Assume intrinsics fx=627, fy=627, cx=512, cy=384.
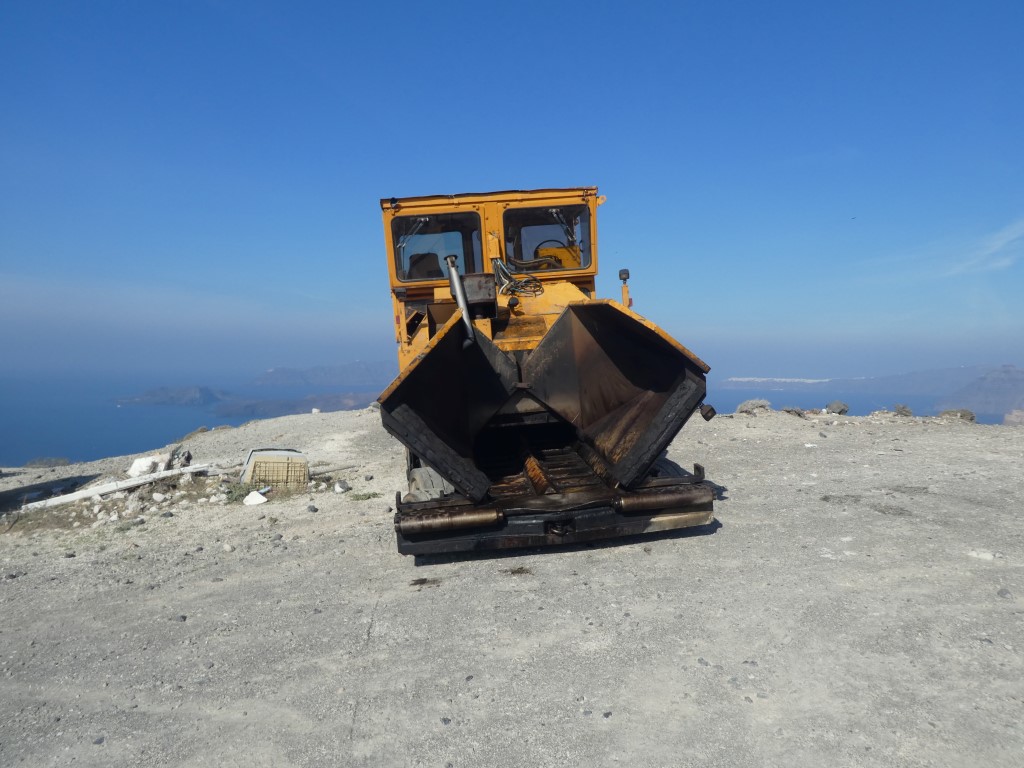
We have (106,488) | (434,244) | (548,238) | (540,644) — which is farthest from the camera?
(106,488)

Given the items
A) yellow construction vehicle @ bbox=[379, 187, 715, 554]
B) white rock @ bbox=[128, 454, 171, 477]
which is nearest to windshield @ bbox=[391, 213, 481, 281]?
yellow construction vehicle @ bbox=[379, 187, 715, 554]

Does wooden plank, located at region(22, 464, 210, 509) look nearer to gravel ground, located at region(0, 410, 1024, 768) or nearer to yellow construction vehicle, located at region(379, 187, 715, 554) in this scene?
gravel ground, located at region(0, 410, 1024, 768)

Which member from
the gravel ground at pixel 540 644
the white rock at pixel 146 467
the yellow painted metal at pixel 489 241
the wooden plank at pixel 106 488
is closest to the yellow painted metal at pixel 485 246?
the yellow painted metal at pixel 489 241

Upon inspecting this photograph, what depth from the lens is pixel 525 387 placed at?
549cm

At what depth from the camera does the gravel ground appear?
8.21 feet

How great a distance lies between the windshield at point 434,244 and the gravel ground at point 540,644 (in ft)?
9.07

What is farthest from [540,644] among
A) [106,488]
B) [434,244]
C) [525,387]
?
[106,488]

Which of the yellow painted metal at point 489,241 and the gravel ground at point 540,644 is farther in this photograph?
the yellow painted metal at point 489,241

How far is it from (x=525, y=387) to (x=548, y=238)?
7.58 ft

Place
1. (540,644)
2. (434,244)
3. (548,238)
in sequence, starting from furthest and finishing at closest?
(548,238) < (434,244) < (540,644)

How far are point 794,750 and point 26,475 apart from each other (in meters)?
11.8

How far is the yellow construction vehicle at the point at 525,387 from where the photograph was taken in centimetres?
438

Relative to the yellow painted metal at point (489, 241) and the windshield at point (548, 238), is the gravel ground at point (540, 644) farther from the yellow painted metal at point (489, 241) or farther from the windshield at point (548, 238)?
the windshield at point (548, 238)

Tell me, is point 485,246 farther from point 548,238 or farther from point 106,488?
point 106,488
